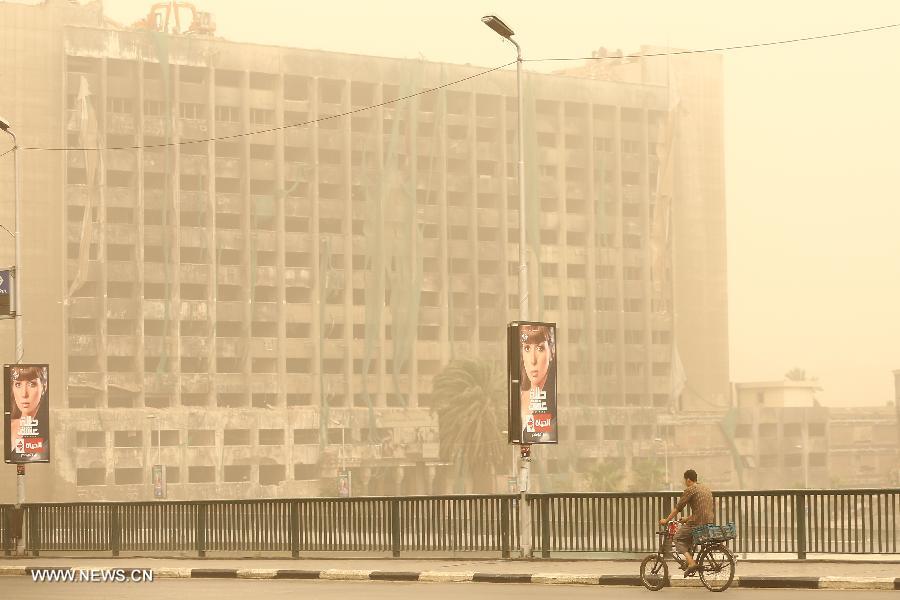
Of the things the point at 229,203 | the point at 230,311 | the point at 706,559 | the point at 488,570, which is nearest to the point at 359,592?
Result: the point at 488,570

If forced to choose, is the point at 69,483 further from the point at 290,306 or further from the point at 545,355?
the point at 545,355

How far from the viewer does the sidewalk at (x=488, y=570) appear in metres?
20.8

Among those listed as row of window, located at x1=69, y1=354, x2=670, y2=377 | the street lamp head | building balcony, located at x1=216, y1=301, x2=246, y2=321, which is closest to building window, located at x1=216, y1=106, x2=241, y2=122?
building balcony, located at x1=216, y1=301, x2=246, y2=321

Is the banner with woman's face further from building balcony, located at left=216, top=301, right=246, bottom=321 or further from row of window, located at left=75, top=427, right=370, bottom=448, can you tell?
building balcony, located at left=216, top=301, right=246, bottom=321

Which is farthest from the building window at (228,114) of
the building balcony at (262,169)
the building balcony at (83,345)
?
the building balcony at (83,345)

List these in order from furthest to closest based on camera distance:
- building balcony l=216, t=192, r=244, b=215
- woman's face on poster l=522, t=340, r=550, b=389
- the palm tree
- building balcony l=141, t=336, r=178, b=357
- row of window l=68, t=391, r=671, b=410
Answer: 1. building balcony l=216, t=192, r=244, b=215
2. building balcony l=141, t=336, r=178, b=357
3. row of window l=68, t=391, r=671, b=410
4. the palm tree
5. woman's face on poster l=522, t=340, r=550, b=389

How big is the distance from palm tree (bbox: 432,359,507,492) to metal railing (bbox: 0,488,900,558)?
89040 mm

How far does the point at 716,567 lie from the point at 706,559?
0.24m

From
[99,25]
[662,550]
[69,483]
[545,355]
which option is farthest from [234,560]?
[99,25]

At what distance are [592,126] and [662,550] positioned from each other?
148 metres

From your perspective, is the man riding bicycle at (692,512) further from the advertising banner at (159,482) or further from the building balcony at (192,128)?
the building balcony at (192,128)

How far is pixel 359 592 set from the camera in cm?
2156

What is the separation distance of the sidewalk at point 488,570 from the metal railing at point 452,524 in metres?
0.63

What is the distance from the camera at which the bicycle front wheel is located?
19.6 meters
